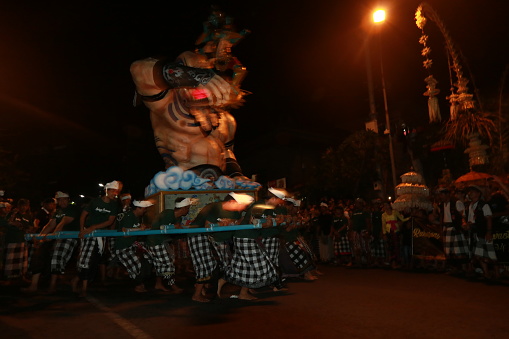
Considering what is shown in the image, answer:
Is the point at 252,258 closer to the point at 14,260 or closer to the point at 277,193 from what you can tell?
the point at 277,193

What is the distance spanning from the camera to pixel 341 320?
4.82m

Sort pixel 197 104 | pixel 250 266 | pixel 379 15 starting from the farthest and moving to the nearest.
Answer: pixel 379 15, pixel 197 104, pixel 250 266

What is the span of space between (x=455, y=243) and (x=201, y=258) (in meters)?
4.74

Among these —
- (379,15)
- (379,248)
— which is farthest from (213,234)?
(379,15)

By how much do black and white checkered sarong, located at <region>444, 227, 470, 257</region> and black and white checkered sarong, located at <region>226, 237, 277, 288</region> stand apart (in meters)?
3.81

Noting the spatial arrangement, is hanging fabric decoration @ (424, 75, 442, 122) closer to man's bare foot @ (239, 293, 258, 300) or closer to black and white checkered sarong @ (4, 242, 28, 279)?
man's bare foot @ (239, 293, 258, 300)

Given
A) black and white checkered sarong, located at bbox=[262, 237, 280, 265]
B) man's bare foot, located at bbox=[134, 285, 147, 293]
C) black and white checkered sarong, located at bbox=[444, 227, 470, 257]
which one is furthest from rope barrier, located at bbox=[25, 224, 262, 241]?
black and white checkered sarong, located at bbox=[444, 227, 470, 257]

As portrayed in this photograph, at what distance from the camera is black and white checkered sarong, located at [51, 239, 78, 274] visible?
7484mm

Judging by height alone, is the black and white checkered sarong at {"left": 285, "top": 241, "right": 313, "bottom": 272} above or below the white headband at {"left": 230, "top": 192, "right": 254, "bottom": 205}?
below

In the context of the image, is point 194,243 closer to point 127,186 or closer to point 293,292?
point 293,292

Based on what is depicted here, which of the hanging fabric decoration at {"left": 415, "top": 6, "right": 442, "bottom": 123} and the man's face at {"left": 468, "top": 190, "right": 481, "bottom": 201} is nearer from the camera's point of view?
the man's face at {"left": 468, "top": 190, "right": 481, "bottom": 201}

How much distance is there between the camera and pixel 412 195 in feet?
37.7

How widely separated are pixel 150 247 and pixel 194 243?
1.24 m

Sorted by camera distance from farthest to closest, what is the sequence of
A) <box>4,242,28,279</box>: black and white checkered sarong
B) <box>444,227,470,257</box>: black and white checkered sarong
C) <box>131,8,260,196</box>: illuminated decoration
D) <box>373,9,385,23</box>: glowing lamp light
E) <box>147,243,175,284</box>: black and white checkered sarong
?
<box>373,9,385,23</box>: glowing lamp light → <box>131,8,260,196</box>: illuminated decoration → <box>4,242,28,279</box>: black and white checkered sarong → <box>444,227,470,257</box>: black and white checkered sarong → <box>147,243,175,284</box>: black and white checkered sarong
